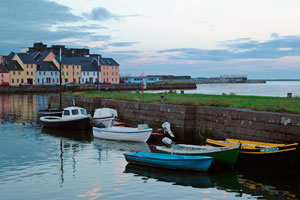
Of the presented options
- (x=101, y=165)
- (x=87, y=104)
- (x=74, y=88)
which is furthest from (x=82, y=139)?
(x=74, y=88)

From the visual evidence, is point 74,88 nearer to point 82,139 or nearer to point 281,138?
point 82,139

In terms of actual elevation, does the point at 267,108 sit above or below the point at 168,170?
above

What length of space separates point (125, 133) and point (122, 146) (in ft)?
4.79

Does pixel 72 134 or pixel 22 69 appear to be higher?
pixel 22 69

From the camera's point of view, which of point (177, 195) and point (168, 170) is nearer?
point (177, 195)

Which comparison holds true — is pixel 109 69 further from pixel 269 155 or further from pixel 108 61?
pixel 269 155

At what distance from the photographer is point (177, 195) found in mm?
15344

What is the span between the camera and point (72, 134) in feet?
106

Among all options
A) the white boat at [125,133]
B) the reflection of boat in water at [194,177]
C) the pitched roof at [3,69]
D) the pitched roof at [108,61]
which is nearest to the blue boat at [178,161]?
the reflection of boat in water at [194,177]

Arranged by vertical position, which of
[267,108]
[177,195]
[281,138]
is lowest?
[177,195]

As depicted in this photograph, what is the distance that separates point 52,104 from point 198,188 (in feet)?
158

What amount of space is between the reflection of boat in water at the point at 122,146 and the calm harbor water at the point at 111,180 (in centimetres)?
60

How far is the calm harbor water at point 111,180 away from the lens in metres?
15.4

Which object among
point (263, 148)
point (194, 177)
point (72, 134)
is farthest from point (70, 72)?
point (263, 148)
